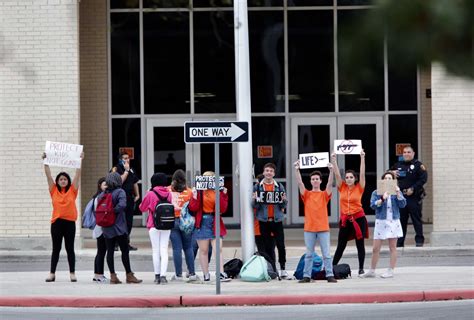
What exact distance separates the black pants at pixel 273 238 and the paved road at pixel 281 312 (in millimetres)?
2375

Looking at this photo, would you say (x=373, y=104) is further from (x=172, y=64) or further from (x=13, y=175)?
(x=13, y=175)

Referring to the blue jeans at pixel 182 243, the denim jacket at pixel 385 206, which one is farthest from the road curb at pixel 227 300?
the denim jacket at pixel 385 206

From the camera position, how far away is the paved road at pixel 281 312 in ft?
40.7

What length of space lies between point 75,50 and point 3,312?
8.37 metres

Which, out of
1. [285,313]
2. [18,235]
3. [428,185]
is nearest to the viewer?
[285,313]

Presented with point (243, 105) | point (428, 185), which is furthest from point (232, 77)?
point (243, 105)

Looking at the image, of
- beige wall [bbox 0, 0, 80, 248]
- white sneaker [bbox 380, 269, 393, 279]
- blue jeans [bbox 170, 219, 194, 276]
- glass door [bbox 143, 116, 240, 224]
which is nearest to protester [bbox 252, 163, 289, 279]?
blue jeans [bbox 170, 219, 194, 276]

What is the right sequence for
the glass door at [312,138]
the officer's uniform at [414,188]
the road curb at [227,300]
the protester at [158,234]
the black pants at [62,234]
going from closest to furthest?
the road curb at [227,300]
the protester at [158,234]
the black pants at [62,234]
the officer's uniform at [414,188]
the glass door at [312,138]

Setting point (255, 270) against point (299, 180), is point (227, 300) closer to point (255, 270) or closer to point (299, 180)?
point (255, 270)

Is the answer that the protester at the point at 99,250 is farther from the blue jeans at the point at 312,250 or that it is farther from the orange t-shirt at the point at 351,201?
the orange t-shirt at the point at 351,201

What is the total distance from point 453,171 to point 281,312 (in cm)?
866

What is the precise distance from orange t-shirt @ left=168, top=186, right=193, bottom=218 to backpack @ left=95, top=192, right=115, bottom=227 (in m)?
1.00

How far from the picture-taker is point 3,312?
44.3ft

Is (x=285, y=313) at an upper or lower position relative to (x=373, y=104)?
lower
